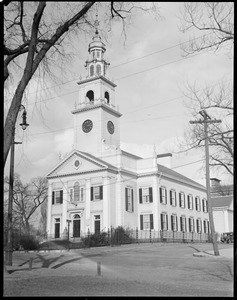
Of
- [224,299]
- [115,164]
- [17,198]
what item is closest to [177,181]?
[115,164]

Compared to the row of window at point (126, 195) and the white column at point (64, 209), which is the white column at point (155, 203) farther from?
the white column at point (64, 209)

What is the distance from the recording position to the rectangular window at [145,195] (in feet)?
116

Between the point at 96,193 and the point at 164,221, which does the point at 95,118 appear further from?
the point at 164,221

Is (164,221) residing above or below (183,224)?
above

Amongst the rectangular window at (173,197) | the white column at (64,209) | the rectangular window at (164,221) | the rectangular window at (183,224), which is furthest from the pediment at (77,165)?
the rectangular window at (183,224)

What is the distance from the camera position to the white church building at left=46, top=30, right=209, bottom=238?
3288 cm

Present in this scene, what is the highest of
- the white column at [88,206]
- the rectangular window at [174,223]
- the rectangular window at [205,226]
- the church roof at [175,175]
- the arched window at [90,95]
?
the arched window at [90,95]

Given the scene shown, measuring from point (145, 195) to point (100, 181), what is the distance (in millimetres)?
5058

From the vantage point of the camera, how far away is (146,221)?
35094mm

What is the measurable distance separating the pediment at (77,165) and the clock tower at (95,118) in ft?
2.55

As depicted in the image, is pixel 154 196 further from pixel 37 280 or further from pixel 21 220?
pixel 37 280

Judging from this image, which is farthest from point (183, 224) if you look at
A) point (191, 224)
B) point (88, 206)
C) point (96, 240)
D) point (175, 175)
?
point (96, 240)

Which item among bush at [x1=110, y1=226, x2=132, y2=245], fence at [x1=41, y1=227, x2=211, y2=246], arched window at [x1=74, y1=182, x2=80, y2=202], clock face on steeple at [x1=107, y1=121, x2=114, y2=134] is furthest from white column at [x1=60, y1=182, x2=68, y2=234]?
clock face on steeple at [x1=107, y1=121, x2=114, y2=134]

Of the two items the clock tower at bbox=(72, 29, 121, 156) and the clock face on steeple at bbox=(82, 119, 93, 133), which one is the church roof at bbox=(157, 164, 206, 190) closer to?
the clock tower at bbox=(72, 29, 121, 156)
